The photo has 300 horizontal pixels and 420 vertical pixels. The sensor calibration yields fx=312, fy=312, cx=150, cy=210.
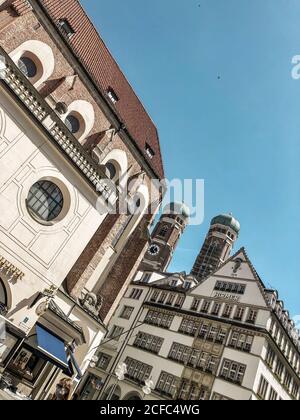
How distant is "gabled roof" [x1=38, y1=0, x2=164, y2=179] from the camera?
20.3 meters

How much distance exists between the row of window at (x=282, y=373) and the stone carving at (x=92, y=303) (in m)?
17.4

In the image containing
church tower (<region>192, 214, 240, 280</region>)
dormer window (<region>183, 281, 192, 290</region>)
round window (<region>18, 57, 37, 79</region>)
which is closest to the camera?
round window (<region>18, 57, 37, 79</region>)

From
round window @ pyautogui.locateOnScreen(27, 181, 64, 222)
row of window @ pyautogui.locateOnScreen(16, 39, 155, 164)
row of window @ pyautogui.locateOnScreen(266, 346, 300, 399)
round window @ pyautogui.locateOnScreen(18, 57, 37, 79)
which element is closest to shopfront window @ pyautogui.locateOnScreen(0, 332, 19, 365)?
round window @ pyautogui.locateOnScreen(27, 181, 64, 222)

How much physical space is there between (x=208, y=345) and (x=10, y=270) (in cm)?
2270

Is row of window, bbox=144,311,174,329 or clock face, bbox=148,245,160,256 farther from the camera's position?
clock face, bbox=148,245,160,256

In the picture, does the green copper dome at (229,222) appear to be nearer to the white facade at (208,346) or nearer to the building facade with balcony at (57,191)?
the white facade at (208,346)

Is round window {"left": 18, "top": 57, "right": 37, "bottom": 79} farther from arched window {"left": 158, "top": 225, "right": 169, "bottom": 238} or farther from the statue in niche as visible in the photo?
arched window {"left": 158, "top": 225, "right": 169, "bottom": 238}

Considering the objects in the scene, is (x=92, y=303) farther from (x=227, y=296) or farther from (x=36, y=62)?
(x=227, y=296)

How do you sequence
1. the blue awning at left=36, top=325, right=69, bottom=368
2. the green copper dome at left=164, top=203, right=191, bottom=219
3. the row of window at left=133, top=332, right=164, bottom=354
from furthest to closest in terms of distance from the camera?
the green copper dome at left=164, top=203, right=191, bottom=219, the row of window at left=133, top=332, right=164, bottom=354, the blue awning at left=36, top=325, right=69, bottom=368

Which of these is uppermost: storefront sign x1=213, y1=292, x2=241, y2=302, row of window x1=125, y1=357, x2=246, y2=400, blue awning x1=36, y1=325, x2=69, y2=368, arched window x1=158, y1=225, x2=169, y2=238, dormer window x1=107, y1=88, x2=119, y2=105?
arched window x1=158, y1=225, x2=169, y2=238

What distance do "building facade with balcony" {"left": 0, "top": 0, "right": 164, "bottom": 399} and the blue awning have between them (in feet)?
0.23

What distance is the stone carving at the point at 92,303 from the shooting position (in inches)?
784

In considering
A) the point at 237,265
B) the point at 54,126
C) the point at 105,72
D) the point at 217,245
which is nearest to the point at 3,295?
the point at 54,126
